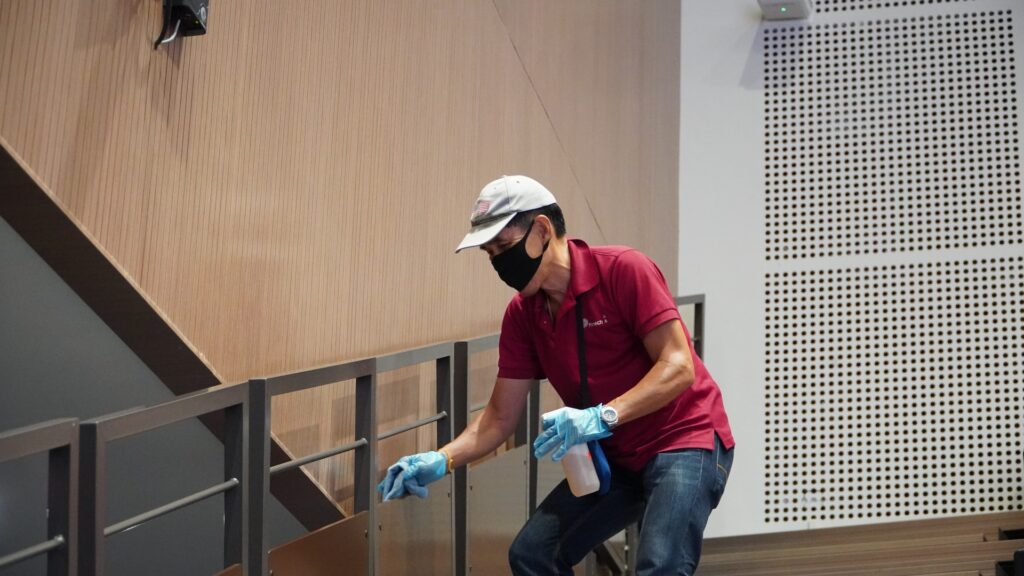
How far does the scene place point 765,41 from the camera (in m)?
6.62

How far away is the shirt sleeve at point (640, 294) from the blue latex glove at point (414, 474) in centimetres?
63

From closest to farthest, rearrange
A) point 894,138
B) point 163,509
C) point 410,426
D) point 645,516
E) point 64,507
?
point 64,507 < point 163,509 < point 645,516 < point 410,426 < point 894,138

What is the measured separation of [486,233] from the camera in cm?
283

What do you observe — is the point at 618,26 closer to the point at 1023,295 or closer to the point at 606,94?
the point at 606,94

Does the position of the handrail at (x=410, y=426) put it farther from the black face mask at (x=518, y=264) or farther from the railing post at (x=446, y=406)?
the black face mask at (x=518, y=264)

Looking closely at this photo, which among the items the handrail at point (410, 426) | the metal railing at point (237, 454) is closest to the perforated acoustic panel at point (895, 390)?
the metal railing at point (237, 454)

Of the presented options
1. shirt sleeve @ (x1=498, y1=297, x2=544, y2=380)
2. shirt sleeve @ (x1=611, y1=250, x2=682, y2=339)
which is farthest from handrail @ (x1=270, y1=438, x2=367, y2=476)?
shirt sleeve @ (x1=611, y1=250, x2=682, y2=339)

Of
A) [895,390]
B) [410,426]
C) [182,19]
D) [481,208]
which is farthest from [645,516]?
[895,390]

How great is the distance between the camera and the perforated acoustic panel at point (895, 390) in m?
6.11

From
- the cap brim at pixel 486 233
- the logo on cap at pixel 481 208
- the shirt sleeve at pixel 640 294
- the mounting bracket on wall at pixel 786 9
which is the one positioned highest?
the mounting bracket on wall at pixel 786 9

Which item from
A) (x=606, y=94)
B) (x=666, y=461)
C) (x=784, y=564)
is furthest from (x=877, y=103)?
(x=666, y=461)

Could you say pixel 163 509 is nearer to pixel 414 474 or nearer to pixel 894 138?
pixel 414 474

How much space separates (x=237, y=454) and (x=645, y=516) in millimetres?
976

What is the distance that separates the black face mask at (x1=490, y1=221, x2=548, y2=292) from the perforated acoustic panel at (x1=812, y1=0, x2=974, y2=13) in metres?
4.33
